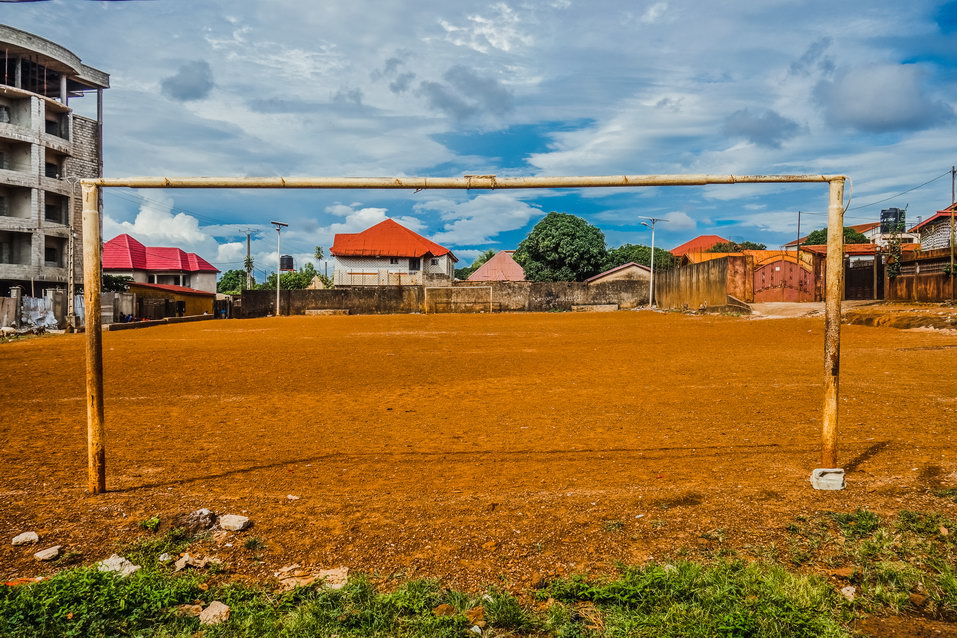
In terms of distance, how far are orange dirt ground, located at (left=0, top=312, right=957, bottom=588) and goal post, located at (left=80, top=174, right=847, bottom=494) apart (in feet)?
1.46

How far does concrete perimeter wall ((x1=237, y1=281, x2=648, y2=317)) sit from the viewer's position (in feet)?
128

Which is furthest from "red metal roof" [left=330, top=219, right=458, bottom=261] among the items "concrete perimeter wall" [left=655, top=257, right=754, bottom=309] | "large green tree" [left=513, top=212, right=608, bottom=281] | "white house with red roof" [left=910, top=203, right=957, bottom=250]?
"white house with red roof" [left=910, top=203, right=957, bottom=250]

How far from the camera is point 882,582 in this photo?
270 centimetres

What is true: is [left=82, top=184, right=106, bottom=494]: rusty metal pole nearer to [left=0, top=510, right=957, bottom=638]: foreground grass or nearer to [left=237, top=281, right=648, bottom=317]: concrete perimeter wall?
[left=0, top=510, right=957, bottom=638]: foreground grass

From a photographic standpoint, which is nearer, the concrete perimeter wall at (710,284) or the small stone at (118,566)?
the small stone at (118,566)

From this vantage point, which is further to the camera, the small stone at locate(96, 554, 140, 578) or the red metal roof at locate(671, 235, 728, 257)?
the red metal roof at locate(671, 235, 728, 257)

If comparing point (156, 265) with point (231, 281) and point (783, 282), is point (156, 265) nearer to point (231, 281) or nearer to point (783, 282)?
point (231, 281)

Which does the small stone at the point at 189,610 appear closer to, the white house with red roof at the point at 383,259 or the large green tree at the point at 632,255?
the white house with red roof at the point at 383,259

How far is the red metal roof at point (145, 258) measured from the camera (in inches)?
1816

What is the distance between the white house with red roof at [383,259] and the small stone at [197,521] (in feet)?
134

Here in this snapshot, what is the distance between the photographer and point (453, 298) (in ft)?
128

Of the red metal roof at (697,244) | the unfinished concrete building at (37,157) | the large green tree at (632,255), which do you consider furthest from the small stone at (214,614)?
the red metal roof at (697,244)

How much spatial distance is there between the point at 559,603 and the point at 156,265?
55175 mm

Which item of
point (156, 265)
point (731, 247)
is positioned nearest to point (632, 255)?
point (731, 247)
